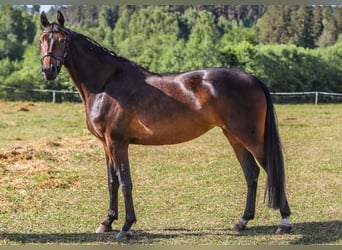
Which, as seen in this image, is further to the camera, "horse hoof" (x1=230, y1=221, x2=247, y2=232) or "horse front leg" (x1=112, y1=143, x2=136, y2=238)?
"horse hoof" (x1=230, y1=221, x2=247, y2=232)

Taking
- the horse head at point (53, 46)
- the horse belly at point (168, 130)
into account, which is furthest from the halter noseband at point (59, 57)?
the horse belly at point (168, 130)

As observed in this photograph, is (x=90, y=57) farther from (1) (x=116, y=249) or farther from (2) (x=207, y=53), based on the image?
(2) (x=207, y=53)

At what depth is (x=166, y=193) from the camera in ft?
23.3

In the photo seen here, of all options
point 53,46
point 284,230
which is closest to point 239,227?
point 284,230

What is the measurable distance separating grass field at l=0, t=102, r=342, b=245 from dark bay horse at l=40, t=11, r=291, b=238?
0.42m

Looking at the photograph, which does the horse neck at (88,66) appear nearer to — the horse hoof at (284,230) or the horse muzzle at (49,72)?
the horse muzzle at (49,72)

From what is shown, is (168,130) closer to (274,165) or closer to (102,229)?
(274,165)

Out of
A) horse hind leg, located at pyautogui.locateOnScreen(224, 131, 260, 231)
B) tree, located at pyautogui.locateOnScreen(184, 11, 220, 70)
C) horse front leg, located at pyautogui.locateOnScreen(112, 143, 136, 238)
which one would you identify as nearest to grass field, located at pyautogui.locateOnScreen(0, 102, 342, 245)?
horse front leg, located at pyautogui.locateOnScreen(112, 143, 136, 238)

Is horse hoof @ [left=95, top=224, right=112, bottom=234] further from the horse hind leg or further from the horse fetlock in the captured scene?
the horse fetlock

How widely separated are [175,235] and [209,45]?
79.4 feet

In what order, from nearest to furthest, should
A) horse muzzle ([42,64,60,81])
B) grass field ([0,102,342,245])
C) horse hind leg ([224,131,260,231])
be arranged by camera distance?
horse muzzle ([42,64,60,81]), grass field ([0,102,342,245]), horse hind leg ([224,131,260,231])

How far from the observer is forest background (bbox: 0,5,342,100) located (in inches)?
1057

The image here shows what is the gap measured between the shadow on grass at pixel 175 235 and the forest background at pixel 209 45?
17360 mm

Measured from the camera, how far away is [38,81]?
2716 centimetres
